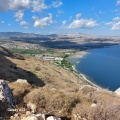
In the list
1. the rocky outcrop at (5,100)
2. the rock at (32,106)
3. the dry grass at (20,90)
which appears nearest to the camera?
A: the rocky outcrop at (5,100)

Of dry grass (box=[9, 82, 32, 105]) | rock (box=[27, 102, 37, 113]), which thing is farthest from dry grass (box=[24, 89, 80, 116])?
dry grass (box=[9, 82, 32, 105])

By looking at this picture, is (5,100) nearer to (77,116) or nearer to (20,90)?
(20,90)

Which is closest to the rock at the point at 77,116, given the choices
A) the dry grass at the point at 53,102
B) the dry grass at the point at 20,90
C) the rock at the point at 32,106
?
the dry grass at the point at 53,102

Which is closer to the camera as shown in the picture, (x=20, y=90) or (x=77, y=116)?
(x=77, y=116)

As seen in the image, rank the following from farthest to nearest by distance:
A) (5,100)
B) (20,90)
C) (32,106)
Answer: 1. (20,90)
2. (32,106)
3. (5,100)

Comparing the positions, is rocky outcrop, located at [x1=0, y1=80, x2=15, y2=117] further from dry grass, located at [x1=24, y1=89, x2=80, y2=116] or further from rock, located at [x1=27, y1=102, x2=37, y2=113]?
dry grass, located at [x1=24, y1=89, x2=80, y2=116]

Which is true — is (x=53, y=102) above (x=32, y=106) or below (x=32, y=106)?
above

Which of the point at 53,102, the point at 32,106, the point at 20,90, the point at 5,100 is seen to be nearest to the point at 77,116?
the point at 53,102

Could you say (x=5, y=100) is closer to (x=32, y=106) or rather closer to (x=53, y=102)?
(x=32, y=106)

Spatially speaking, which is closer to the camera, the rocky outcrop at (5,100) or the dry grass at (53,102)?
the rocky outcrop at (5,100)

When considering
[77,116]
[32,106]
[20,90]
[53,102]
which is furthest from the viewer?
[20,90]

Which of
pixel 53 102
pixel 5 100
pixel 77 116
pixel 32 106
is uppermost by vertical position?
pixel 5 100

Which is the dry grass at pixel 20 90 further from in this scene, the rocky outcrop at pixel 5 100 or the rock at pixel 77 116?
the rock at pixel 77 116
